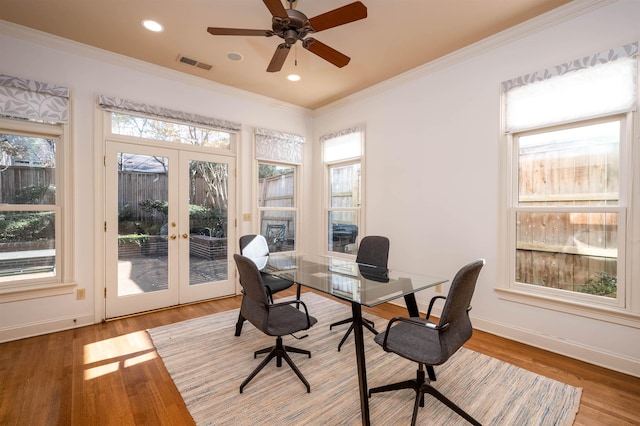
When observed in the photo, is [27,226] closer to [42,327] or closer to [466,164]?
[42,327]

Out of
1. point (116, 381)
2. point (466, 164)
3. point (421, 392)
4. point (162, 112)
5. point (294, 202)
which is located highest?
point (162, 112)

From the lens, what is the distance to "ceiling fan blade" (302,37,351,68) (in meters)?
2.23

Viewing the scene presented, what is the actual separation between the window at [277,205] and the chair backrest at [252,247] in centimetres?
103

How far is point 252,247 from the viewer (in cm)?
337

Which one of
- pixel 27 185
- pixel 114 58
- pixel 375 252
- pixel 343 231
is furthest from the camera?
pixel 343 231

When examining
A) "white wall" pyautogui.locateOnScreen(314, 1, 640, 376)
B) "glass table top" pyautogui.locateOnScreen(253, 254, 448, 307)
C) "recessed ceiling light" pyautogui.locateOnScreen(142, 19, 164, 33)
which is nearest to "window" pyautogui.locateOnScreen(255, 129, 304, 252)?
"white wall" pyautogui.locateOnScreen(314, 1, 640, 376)

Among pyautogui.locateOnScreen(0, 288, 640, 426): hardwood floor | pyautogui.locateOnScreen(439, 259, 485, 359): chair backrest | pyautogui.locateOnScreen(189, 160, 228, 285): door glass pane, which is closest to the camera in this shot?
pyautogui.locateOnScreen(439, 259, 485, 359): chair backrest

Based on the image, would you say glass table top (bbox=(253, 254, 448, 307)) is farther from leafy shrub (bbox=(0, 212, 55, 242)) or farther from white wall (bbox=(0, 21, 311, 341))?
leafy shrub (bbox=(0, 212, 55, 242))

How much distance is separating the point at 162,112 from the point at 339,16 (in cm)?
258

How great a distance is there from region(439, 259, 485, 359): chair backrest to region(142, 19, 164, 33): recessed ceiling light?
129 inches

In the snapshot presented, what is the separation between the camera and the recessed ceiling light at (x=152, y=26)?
2627mm

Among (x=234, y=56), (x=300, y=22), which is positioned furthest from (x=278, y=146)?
(x=300, y=22)

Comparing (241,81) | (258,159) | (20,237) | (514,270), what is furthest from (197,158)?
(514,270)

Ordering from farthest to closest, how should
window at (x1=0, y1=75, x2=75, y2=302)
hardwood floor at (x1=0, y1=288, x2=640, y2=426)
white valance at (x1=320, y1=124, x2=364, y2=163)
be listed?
white valance at (x1=320, y1=124, x2=364, y2=163) → window at (x1=0, y1=75, x2=75, y2=302) → hardwood floor at (x1=0, y1=288, x2=640, y2=426)
